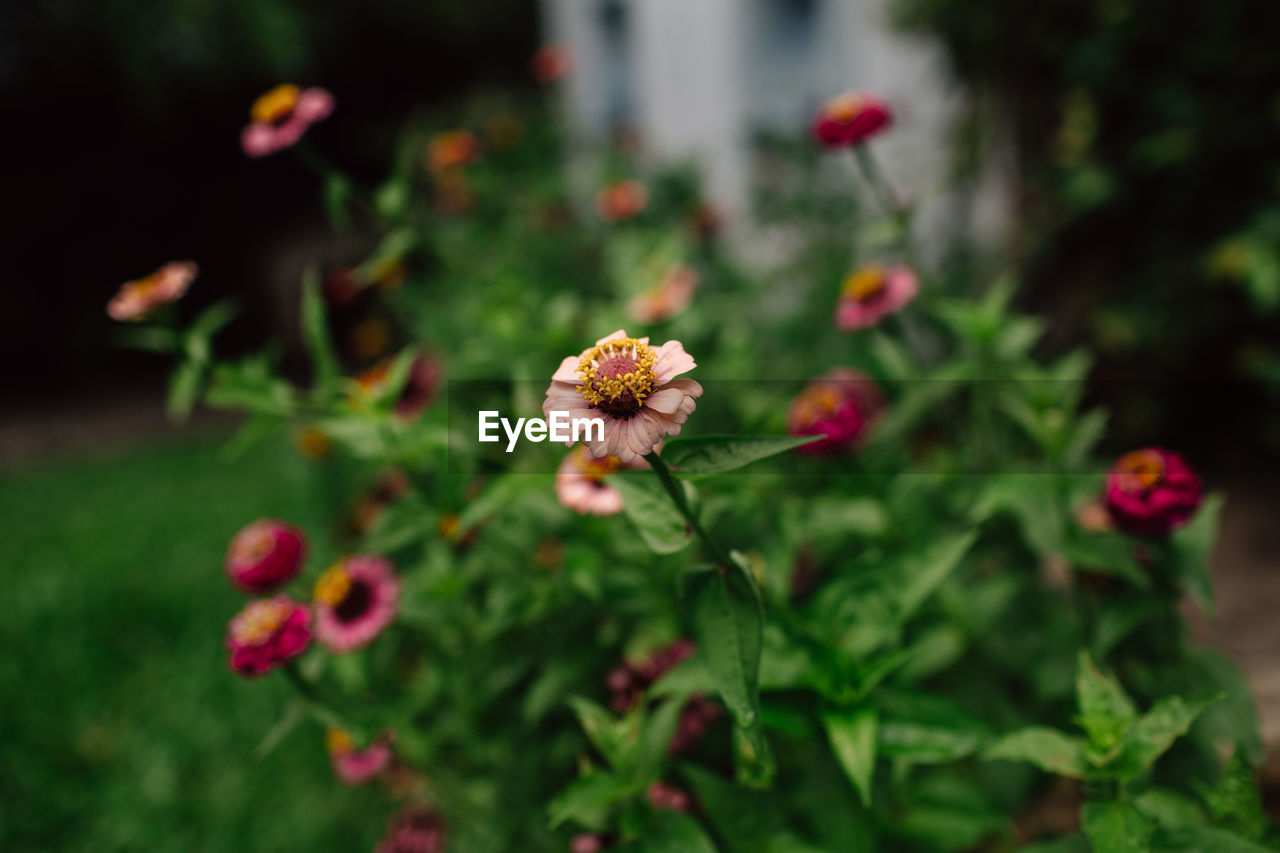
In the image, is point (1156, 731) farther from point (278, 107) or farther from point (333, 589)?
point (278, 107)

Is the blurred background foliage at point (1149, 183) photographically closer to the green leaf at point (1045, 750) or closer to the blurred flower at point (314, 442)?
the green leaf at point (1045, 750)

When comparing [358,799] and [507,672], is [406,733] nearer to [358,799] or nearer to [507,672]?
[507,672]

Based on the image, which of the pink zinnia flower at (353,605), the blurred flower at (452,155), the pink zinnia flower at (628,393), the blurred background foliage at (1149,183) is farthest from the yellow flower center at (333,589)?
the blurred background foliage at (1149,183)

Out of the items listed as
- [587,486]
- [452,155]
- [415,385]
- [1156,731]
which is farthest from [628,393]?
[452,155]

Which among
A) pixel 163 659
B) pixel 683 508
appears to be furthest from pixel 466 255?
pixel 683 508

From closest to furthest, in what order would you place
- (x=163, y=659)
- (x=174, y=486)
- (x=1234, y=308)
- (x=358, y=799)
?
1. (x=358, y=799)
2. (x=1234, y=308)
3. (x=163, y=659)
4. (x=174, y=486)

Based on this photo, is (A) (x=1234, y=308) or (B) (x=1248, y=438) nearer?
(A) (x=1234, y=308)

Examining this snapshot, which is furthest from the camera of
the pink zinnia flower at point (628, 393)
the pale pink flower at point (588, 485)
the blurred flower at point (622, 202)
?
the blurred flower at point (622, 202)
